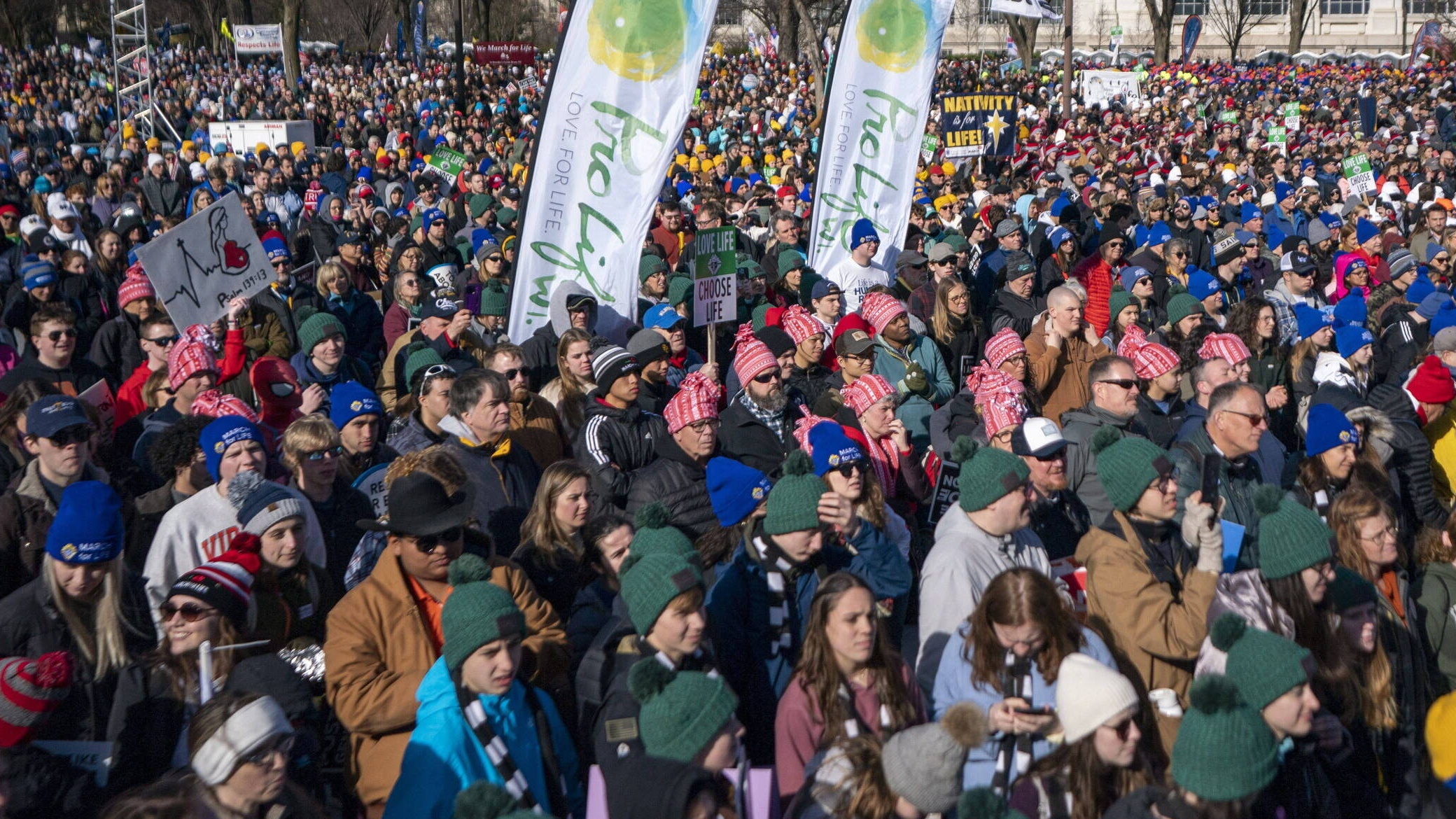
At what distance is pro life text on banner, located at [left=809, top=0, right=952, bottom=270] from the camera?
1080cm

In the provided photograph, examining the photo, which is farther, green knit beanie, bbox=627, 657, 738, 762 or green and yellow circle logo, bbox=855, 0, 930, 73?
green and yellow circle logo, bbox=855, 0, 930, 73

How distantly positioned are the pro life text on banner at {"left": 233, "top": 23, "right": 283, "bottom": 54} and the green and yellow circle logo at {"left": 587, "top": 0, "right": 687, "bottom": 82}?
115 feet

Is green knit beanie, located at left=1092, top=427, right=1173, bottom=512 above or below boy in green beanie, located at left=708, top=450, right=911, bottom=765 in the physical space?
above

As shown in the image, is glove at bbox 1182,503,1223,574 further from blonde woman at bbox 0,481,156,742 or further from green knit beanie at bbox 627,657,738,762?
blonde woman at bbox 0,481,156,742

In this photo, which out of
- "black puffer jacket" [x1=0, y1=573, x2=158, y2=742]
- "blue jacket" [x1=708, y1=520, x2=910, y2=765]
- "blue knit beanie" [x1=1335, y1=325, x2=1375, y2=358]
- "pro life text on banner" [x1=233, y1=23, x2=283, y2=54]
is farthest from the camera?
"pro life text on banner" [x1=233, y1=23, x2=283, y2=54]

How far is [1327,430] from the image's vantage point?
5723 millimetres

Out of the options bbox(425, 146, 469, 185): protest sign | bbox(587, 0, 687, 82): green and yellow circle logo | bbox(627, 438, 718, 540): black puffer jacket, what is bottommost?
bbox(627, 438, 718, 540): black puffer jacket

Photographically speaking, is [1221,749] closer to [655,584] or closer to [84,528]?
[655,584]

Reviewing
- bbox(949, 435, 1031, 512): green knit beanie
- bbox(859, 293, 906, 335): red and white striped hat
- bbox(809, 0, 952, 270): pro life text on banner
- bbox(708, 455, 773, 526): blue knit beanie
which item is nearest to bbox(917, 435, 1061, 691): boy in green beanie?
bbox(949, 435, 1031, 512): green knit beanie

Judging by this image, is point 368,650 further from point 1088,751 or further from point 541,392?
point 541,392

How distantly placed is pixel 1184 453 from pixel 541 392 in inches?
125

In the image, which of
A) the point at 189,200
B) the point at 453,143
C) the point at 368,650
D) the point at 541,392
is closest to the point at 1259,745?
the point at 368,650

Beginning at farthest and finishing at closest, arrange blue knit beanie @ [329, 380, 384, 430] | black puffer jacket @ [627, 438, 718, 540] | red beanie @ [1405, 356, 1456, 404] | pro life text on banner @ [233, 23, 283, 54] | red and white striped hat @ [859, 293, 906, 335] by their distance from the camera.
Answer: pro life text on banner @ [233, 23, 283, 54]
red and white striped hat @ [859, 293, 906, 335]
red beanie @ [1405, 356, 1456, 404]
blue knit beanie @ [329, 380, 384, 430]
black puffer jacket @ [627, 438, 718, 540]

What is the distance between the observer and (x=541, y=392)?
7059 millimetres
